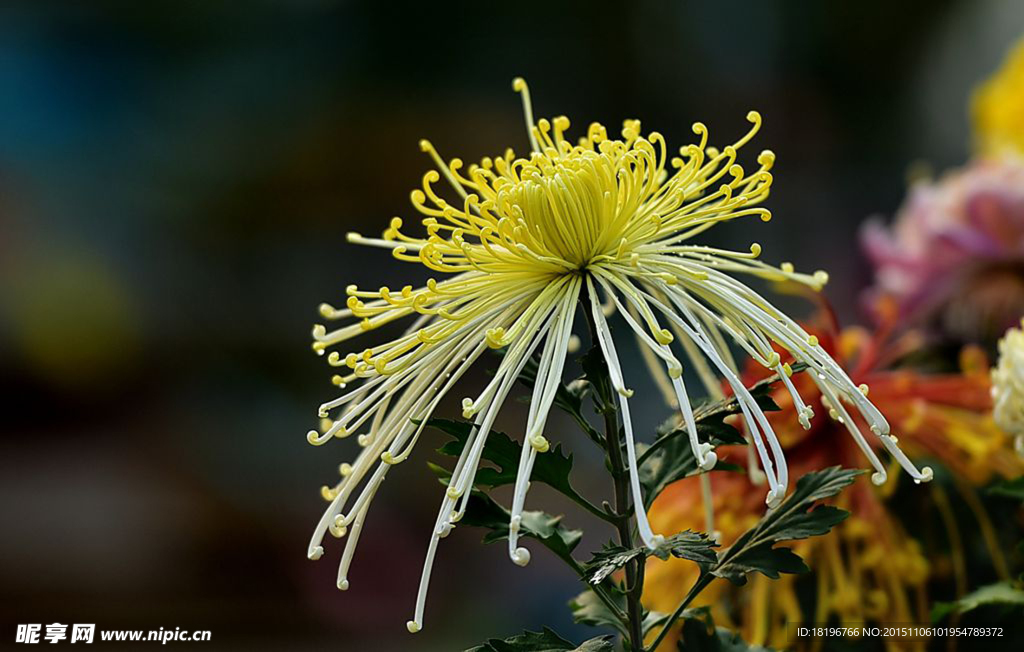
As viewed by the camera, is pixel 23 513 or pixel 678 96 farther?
pixel 678 96

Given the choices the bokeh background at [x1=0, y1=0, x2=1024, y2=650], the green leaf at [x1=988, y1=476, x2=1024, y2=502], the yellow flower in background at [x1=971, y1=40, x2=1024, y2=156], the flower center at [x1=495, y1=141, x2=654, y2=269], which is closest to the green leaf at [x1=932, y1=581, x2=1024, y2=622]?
the green leaf at [x1=988, y1=476, x2=1024, y2=502]

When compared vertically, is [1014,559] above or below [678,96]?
below

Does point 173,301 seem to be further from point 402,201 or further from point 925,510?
point 925,510

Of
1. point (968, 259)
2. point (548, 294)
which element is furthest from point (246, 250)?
point (548, 294)

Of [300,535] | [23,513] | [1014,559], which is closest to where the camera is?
[1014,559]

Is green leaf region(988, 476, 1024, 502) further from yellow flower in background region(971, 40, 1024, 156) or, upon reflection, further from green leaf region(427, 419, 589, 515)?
yellow flower in background region(971, 40, 1024, 156)

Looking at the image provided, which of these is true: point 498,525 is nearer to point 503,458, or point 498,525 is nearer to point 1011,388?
point 503,458

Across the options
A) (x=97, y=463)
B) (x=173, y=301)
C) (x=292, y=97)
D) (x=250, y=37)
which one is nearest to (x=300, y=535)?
(x=97, y=463)
